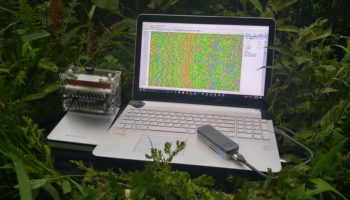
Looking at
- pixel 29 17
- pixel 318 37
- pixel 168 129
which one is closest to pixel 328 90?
pixel 318 37

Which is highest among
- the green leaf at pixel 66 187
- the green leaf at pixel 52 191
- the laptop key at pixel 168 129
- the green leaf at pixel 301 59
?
the green leaf at pixel 301 59

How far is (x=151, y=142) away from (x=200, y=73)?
261mm

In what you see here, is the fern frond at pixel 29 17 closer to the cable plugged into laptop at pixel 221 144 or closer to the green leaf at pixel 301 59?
the cable plugged into laptop at pixel 221 144

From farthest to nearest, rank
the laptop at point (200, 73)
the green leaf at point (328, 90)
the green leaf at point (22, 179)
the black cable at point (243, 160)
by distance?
the laptop at point (200, 73) → the green leaf at point (328, 90) → the black cable at point (243, 160) → the green leaf at point (22, 179)

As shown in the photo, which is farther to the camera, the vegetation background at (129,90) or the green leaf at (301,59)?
the green leaf at (301,59)

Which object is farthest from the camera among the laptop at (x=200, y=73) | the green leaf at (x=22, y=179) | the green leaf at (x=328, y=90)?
the laptop at (x=200, y=73)

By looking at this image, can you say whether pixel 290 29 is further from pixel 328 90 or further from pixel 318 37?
pixel 328 90

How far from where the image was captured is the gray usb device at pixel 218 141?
788 mm

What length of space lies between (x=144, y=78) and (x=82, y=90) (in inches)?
7.4

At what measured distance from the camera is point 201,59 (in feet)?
3.34

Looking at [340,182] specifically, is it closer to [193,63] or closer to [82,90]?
[193,63]

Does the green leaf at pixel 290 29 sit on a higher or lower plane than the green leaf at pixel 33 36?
higher

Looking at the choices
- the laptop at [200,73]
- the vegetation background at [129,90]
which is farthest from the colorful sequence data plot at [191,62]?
the vegetation background at [129,90]

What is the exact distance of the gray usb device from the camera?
79 centimetres
